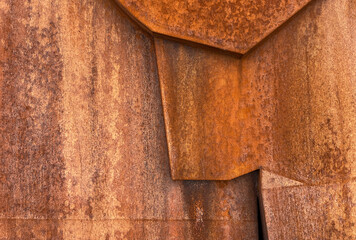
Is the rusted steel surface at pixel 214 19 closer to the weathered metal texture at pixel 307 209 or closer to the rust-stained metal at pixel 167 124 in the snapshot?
the rust-stained metal at pixel 167 124

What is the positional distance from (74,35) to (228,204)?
737mm

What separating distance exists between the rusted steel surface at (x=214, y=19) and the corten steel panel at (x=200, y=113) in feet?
0.17

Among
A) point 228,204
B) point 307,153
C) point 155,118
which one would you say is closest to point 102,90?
point 155,118

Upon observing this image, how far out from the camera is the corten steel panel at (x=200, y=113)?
135cm

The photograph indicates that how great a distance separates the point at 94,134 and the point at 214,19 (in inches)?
20.6

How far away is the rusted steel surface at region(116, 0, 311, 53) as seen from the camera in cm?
132

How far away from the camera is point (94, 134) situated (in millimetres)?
1366

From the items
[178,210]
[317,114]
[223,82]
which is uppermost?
[223,82]

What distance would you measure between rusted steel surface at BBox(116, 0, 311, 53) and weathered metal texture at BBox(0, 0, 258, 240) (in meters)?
0.09

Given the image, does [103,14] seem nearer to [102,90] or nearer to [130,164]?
[102,90]

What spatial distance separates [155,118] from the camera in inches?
54.8

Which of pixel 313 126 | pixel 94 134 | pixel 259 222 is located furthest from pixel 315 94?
pixel 94 134

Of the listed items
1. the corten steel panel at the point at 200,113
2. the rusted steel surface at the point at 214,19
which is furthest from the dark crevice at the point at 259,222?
the rusted steel surface at the point at 214,19

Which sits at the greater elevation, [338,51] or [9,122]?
[338,51]
